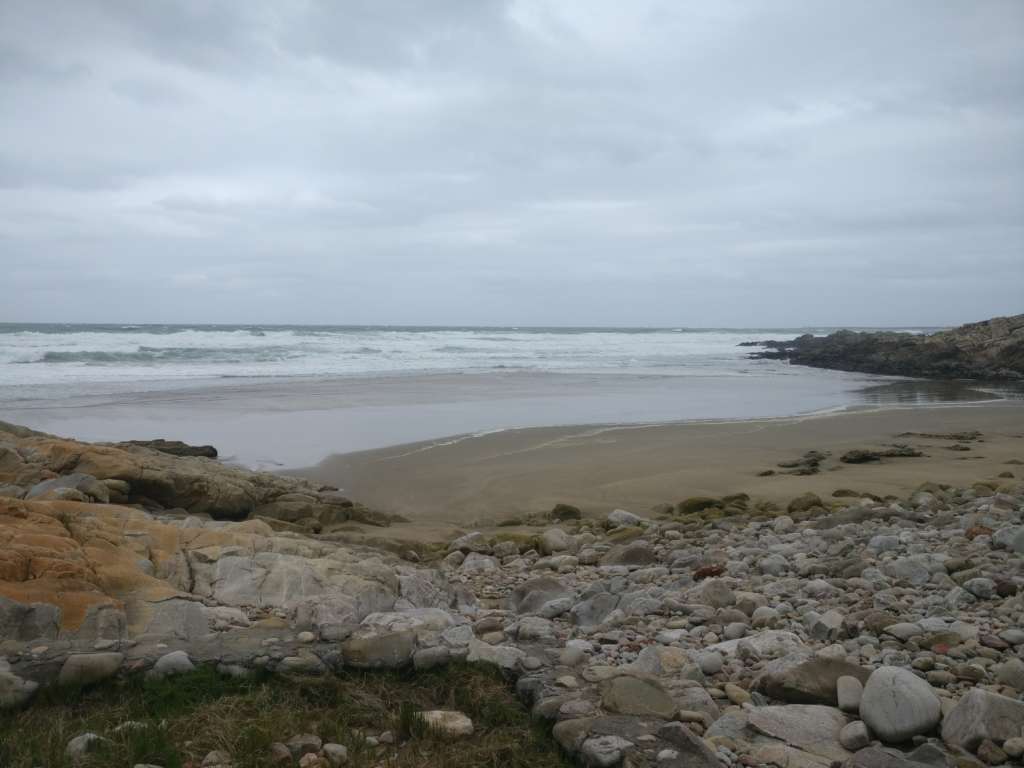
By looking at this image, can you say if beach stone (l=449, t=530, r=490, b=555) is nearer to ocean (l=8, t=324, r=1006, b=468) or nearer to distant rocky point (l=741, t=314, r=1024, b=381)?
ocean (l=8, t=324, r=1006, b=468)

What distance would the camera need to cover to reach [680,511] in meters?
8.89

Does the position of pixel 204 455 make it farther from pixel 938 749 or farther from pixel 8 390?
pixel 8 390

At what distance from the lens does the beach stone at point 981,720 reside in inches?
111

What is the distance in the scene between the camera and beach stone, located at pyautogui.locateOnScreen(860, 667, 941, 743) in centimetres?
295

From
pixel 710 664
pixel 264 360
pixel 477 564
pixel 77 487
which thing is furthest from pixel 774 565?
pixel 264 360

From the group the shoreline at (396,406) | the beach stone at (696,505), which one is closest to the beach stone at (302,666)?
the beach stone at (696,505)

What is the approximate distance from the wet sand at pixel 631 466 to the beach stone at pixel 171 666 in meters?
5.04

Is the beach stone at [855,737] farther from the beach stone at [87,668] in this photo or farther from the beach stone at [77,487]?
the beach stone at [77,487]

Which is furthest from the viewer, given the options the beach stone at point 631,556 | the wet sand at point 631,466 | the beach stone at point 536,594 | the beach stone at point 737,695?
the wet sand at point 631,466

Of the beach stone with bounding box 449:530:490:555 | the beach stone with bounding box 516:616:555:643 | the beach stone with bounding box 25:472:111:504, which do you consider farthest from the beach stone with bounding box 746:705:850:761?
the beach stone with bounding box 25:472:111:504

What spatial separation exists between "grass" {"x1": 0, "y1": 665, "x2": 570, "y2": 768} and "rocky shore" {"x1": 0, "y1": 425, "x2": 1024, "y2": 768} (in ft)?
0.25

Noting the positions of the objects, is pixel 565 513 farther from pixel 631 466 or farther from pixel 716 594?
pixel 716 594

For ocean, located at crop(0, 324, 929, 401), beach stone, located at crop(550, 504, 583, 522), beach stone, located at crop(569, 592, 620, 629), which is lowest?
beach stone, located at crop(550, 504, 583, 522)

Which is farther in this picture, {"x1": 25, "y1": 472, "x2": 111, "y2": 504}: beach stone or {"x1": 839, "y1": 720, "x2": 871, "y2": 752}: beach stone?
{"x1": 25, "y1": 472, "x2": 111, "y2": 504}: beach stone
